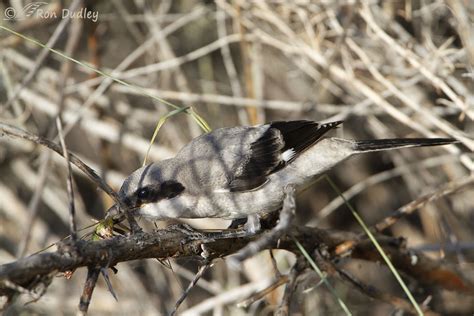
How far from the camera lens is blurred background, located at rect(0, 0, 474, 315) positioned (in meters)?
3.64

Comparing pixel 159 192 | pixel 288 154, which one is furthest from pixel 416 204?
pixel 159 192

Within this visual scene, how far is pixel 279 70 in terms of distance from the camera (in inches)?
209

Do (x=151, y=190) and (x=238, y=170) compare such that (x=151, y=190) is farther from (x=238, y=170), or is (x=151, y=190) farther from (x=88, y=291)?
(x=88, y=291)

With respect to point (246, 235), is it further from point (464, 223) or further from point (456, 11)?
point (464, 223)

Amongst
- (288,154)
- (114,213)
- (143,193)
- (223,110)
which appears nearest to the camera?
(114,213)

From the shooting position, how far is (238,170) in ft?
9.63

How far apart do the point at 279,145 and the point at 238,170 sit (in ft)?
0.95

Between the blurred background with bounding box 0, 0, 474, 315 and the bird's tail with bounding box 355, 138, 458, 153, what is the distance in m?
0.33

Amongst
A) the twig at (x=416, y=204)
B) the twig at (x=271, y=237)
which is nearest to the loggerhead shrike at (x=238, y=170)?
the twig at (x=416, y=204)

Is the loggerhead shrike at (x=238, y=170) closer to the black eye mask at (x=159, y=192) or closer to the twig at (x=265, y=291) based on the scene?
the black eye mask at (x=159, y=192)

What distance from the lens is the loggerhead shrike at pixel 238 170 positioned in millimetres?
2723

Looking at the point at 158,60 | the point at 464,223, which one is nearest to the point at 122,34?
the point at 158,60

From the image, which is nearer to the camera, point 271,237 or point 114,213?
point 271,237

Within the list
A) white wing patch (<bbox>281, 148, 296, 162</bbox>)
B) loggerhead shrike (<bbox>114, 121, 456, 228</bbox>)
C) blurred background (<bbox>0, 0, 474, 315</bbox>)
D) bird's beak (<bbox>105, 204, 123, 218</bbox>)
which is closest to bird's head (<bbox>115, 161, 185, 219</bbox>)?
loggerhead shrike (<bbox>114, 121, 456, 228</bbox>)
